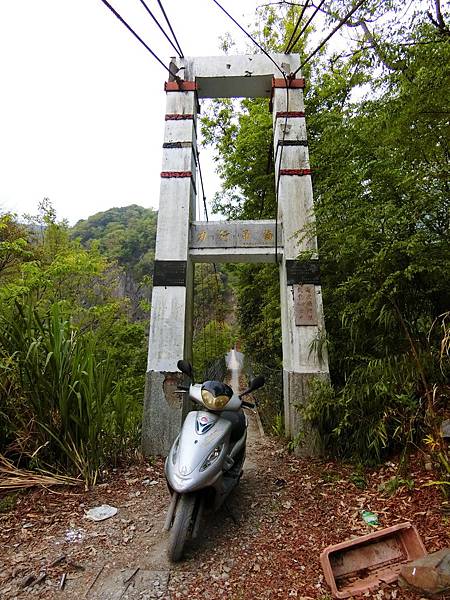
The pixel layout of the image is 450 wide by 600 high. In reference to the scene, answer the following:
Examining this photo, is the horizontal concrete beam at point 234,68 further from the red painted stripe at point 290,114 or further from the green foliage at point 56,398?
the green foliage at point 56,398

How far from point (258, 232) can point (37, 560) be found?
3.23 metres

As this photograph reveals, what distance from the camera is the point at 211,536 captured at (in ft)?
6.59

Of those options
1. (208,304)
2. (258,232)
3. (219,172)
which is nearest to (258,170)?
(219,172)

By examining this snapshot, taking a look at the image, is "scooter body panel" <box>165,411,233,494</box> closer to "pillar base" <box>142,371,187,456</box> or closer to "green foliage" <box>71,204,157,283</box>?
"pillar base" <box>142,371,187,456</box>

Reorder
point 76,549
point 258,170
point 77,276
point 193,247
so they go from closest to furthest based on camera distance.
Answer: point 76,549, point 193,247, point 258,170, point 77,276

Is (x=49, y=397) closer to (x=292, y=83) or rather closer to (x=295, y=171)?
(x=295, y=171)

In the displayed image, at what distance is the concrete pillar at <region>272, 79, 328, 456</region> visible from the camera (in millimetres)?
3262

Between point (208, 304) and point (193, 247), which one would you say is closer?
point (193, 247)

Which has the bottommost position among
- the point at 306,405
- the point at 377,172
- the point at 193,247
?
the point at 306,405

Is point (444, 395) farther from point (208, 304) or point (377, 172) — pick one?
point (208, 304)

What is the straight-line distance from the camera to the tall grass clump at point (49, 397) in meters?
2.50

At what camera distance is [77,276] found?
28.9 ft

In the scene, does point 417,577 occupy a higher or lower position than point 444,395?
lower

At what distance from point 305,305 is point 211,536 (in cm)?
216
